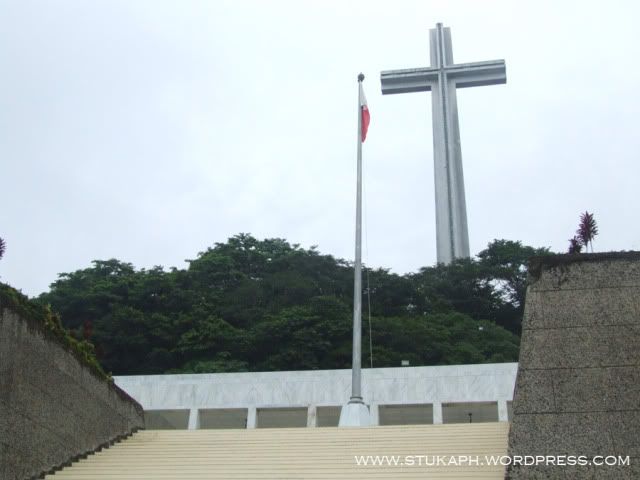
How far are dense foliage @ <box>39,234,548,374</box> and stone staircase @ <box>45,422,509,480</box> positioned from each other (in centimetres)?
1644

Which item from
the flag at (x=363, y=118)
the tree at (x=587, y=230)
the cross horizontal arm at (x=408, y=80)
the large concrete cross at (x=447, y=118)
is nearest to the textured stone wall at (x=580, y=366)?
the tree at (x=587, y=230)

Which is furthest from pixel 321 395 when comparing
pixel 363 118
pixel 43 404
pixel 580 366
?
pixel 580 366

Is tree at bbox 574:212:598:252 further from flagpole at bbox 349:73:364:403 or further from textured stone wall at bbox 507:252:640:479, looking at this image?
flagpole at bbox 349:73:364:403

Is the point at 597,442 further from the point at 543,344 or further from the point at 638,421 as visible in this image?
the point at 543,344

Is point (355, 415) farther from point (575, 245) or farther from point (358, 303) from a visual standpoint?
point (575, 245)

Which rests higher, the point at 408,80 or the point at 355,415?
the point at 408,80

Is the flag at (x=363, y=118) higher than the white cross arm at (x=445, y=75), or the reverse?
the white cross arm at (x=445, y=75)

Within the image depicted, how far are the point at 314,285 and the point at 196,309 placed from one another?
528cm

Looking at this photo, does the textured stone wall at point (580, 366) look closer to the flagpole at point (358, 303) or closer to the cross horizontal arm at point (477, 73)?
the flagpole at point (358, 303)

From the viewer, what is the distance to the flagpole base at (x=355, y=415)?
488 inches

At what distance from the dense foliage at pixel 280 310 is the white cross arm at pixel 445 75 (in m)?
8.88

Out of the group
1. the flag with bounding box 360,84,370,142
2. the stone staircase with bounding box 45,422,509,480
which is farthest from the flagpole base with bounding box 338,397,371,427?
the flag with bounding box 360,84,370,142

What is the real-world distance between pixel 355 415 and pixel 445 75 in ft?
104

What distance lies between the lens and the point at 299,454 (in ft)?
30.6
